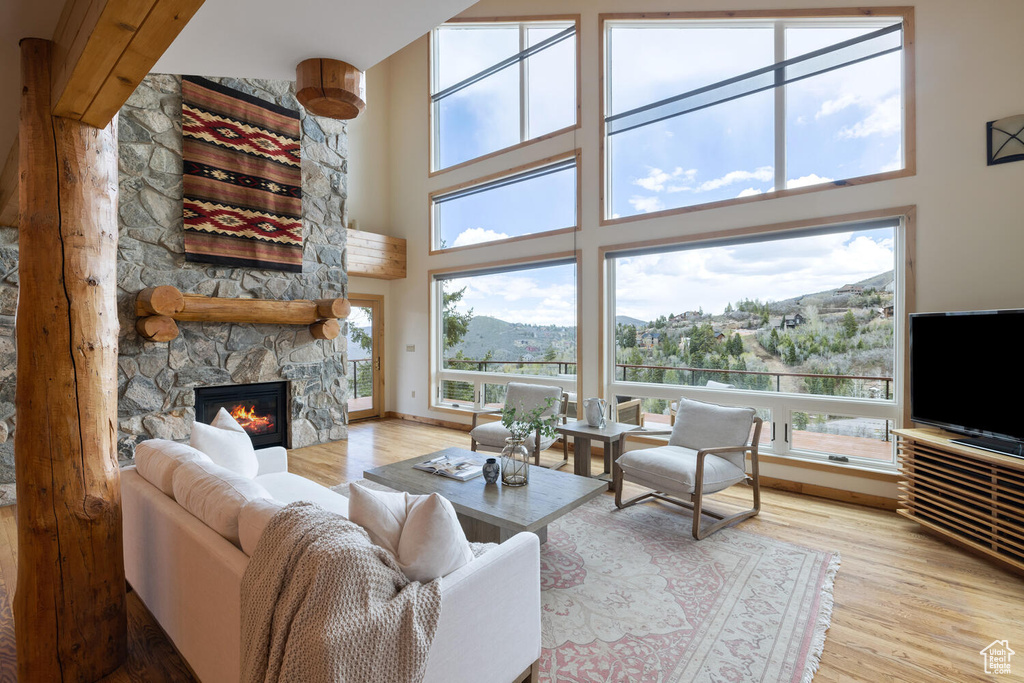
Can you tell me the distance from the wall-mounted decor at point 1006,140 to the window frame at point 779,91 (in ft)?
1.30

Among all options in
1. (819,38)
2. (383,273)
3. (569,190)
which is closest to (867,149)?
(819,38)

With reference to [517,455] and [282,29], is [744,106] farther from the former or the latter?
[282,29]

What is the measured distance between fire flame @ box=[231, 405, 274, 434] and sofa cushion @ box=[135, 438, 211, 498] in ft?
9.14

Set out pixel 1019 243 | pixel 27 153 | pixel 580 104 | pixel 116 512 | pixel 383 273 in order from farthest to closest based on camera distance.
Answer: pixel 383 273 → pixel 580 104 → pixel 1019 243 → pixel 116 512 → pixel 27 153

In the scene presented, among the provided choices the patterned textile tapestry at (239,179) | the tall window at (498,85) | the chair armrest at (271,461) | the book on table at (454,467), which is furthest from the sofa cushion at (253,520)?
the tall window at (498,85)

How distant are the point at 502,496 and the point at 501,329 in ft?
12.2

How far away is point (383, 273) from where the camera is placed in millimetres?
6746

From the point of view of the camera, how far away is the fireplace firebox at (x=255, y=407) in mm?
4703

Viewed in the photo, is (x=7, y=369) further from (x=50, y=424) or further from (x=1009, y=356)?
(x=1009, y=356)

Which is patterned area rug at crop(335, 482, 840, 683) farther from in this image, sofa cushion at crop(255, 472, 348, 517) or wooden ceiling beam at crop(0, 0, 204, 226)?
wooden ceiling beam at crop(0, 0, 204, 226)

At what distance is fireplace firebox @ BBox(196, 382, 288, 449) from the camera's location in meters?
4.70

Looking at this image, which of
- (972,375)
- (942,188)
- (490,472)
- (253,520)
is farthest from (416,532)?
(942,188)

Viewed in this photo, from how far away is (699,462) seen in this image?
3020mm

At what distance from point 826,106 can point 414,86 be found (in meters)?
5.36
